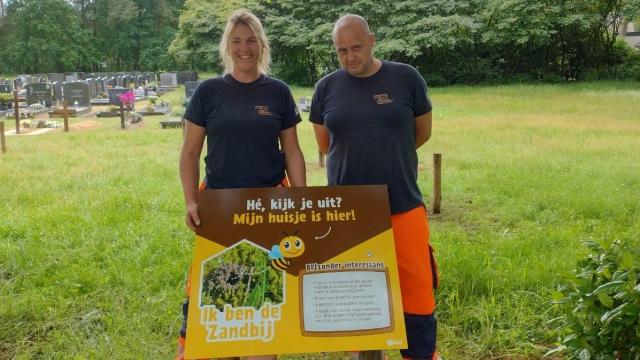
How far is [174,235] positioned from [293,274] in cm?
329

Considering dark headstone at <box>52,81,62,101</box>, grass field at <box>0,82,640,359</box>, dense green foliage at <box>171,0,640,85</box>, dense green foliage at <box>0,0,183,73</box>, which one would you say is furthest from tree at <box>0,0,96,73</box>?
grass field at <box>0,82,640,359</box>

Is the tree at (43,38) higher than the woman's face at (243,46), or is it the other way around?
the tree at (43,38)

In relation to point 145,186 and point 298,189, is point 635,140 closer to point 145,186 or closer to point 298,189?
point 145,186

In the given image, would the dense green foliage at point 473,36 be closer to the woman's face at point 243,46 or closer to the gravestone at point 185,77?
the gravestone at point 185,77

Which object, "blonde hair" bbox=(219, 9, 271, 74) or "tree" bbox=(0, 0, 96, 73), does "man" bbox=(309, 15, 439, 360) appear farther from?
"tree" bbox=(0, 0, 96, 73)

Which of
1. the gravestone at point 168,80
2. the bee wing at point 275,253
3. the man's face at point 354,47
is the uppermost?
the gravestone at point 168,80

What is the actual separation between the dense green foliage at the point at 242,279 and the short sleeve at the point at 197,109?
0.75 m

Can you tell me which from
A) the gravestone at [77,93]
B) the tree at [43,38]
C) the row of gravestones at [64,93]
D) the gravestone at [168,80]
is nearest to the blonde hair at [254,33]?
the row of gravestones at [64,93]

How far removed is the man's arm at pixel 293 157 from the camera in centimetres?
276

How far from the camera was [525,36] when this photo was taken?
85.1 ft

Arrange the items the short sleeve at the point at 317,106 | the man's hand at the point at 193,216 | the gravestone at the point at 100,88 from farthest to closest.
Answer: the gravestone at the point at 100,88 → the short sleeve at the point at 317,106 → the man's hand at the point at 193,216

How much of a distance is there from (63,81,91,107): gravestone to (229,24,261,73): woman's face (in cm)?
1870

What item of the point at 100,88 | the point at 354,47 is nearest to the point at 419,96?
the point at 354,47

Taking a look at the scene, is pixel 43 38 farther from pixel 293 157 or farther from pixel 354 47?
pixel 354 47
